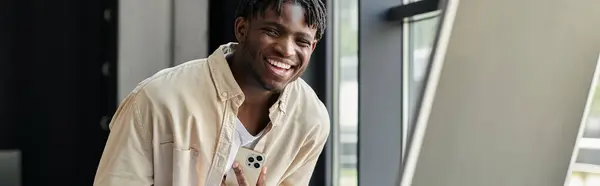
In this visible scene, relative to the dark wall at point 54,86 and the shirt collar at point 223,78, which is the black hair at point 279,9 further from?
the dark wall at point 54,86

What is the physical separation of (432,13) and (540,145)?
73 centimetres

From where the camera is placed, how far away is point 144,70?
9.33 feet

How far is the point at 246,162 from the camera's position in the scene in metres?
1.54

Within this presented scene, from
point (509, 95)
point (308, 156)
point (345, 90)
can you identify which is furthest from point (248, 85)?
point (345, 90)

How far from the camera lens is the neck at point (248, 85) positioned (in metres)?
1.47

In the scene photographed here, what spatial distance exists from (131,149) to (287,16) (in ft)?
1.19

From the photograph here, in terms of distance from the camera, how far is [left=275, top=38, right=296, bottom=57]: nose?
1.38 m

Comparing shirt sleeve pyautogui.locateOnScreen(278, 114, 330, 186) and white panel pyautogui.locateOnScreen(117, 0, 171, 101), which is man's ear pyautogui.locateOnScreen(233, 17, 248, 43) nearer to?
shirt sleeve pyautogui.locateOnScreen(278, 114, 330, 186)

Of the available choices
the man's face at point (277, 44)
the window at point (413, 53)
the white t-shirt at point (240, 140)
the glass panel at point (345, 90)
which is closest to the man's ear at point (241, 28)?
the man's face at point (277, 44)

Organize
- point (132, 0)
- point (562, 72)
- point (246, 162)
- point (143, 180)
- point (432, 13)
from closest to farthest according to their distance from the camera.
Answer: point (562, 72) < point (143, 180) < point (246, 162) < point (432, 13) < point (132, 0)

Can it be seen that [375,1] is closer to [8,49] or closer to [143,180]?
[143,180]

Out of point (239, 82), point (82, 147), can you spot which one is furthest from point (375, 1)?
point (82, 147)

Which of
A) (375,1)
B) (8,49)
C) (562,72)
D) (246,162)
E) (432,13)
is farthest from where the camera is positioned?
(8,49)

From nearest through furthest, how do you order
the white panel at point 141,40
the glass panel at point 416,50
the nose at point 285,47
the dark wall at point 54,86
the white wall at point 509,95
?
the white wall at point 509,95 → the nose at point 285,47 → the glass panel at point 416,50 → the white panel at point 141,40 → the dark wall at point 54,86
